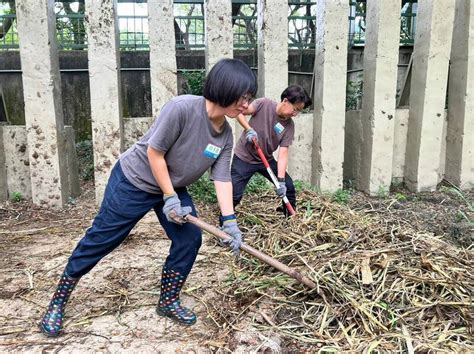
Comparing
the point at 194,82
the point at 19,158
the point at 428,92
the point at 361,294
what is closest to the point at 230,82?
the point at 361,294

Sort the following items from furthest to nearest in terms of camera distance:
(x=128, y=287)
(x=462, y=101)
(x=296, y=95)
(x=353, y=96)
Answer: (x=353, y=96) → (x=462, y=101) → (x=296, y=95) → (x=128, y=287)

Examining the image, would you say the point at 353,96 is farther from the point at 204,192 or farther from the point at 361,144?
the point at 204,192

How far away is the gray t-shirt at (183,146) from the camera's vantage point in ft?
7.07

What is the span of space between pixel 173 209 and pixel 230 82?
27.6 inches

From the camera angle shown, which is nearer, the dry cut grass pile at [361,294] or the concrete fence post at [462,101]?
the dry cut grass pile at [361,294]

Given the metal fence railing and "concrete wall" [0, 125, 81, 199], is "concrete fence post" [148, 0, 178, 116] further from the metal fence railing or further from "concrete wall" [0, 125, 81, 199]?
the metal fence railing

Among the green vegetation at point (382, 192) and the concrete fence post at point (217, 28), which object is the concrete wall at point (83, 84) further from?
the green vegetation at point (382, 192)

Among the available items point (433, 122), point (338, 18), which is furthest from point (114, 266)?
point (433, 122)

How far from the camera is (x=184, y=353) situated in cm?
220

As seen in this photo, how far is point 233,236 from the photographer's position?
2352 mm

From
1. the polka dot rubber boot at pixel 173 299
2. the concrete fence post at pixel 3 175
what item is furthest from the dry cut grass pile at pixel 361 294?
the concrete fence post at pixel 3 175

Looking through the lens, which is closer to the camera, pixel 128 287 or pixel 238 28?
pixel 128 287

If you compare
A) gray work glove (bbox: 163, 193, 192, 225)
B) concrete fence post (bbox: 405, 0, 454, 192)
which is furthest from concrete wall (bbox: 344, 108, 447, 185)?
gray work glove (bbox: 163, 193, 192, 225)

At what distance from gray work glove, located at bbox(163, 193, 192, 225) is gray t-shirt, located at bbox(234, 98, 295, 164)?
5.60 ft
